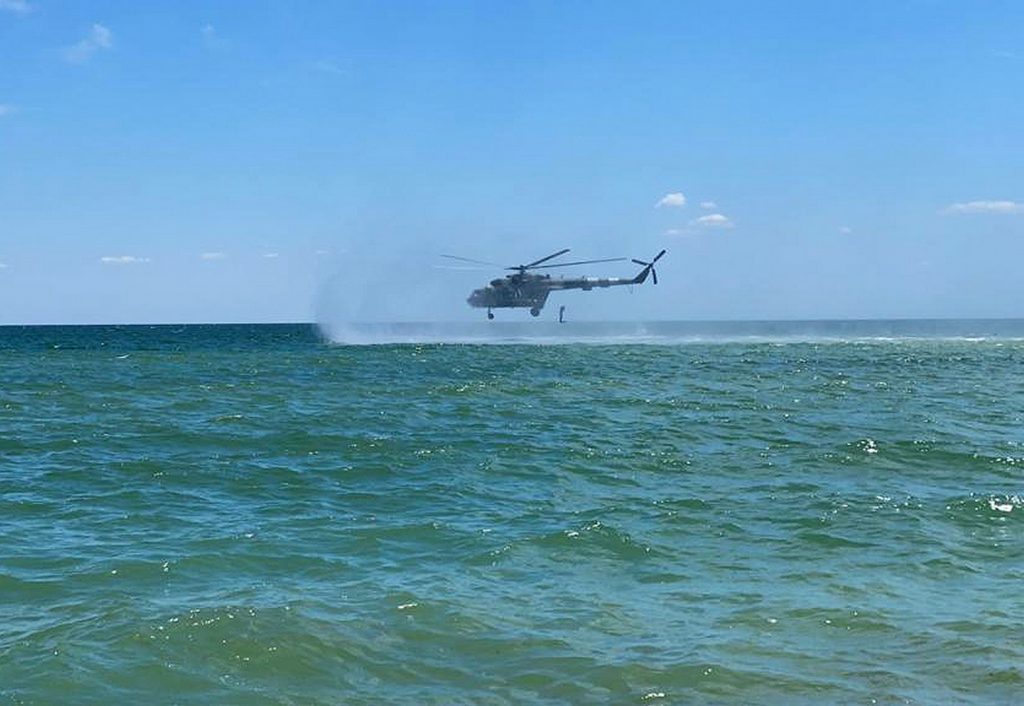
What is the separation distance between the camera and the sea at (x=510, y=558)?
9.67m

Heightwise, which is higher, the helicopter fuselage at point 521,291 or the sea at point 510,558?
the helicopter fuselage at point 521,291

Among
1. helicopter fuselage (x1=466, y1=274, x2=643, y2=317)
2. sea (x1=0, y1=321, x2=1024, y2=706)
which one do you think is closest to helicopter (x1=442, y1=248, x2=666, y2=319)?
helicopter fuselage (x1=466, y1=274, x2=643, y2=317)

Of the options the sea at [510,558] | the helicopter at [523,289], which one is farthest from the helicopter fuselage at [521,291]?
the sea at [510,558]

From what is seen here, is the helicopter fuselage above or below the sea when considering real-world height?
above

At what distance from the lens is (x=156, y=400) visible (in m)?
37.7

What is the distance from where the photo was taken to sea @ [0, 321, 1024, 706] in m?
9.67

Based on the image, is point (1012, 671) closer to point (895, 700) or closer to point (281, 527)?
point (895, 700)

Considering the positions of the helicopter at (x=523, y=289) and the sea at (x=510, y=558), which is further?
the helicopter at (x=523, y=289)

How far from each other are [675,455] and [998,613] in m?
13.0

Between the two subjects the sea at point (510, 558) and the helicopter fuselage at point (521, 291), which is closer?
the sea at point (510, 558)

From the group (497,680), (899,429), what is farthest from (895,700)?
(899,429)

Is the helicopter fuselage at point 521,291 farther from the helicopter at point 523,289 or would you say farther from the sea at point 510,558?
the sea at point 510,558

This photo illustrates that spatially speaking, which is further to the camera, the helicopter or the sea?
the helicopter

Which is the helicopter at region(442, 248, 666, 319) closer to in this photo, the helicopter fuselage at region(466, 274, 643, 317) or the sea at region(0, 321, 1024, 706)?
the helicopter fuselage at region(466, 274, 643, 317)
